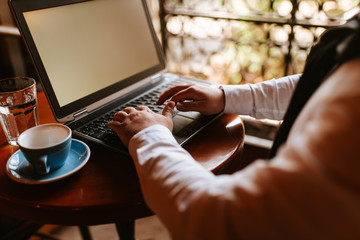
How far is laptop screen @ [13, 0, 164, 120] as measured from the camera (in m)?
0.80

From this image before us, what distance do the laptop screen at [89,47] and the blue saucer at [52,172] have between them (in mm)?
148

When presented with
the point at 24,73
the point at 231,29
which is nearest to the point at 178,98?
the point at 24,73

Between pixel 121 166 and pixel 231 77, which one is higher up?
pixel 121 166

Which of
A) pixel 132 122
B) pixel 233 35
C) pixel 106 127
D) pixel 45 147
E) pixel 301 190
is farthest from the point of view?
pixel 233 35

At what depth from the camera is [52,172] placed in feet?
2.19

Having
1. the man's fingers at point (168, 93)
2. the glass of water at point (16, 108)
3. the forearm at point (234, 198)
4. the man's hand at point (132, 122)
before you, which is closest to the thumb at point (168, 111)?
the man's hand at point (132, 122)

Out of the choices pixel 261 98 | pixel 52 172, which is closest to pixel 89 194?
pixel 52 172

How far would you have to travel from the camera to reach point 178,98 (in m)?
0.89

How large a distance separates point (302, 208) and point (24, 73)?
4.62ft

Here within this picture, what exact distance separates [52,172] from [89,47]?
42 cm

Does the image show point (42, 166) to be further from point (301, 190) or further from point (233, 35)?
point (233, 35)

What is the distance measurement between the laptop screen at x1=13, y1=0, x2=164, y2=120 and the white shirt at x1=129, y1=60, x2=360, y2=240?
516 millimetres

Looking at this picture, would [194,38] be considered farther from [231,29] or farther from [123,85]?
[123,85]

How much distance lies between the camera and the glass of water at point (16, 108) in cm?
80
